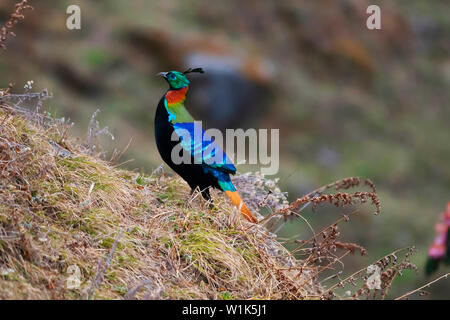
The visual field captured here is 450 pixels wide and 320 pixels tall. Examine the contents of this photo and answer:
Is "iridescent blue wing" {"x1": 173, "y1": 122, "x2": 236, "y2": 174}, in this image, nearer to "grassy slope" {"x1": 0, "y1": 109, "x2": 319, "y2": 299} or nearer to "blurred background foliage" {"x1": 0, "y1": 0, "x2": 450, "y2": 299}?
"grassy slope" {"x1": 0, "y1": 109, "x2": 319, "y2": 299}

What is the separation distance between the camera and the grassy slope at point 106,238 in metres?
2.81

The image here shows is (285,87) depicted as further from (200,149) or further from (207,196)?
(207,196)

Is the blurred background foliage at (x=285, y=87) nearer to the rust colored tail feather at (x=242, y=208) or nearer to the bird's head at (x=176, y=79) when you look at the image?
the bird's head at (x=176, y=79)

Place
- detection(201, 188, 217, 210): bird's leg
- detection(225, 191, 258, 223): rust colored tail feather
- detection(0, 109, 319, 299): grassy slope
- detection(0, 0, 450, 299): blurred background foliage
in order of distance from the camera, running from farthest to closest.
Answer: detection(0, 0, 450, 299): blurred background foliage → detection(201, 188, 217, 210): bird's leg → detection(225, 191, 258, 223): rust colored tail feather → detection(0, 109, 319, 299): grassy slope

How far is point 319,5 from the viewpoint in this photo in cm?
1391

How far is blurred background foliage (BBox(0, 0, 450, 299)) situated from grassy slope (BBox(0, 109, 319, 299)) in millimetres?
4923

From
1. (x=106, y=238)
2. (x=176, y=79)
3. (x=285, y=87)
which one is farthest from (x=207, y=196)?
(x=285, y=87)

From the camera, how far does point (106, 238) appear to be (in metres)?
3.15

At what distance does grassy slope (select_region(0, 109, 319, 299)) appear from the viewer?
9.22 feet

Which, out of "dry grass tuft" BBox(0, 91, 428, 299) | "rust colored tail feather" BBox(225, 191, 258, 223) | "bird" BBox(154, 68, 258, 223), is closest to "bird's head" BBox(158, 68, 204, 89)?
"bird" BBox(154, 68, 258, 223)

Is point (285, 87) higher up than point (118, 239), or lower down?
higher up

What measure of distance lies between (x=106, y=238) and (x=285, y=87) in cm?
913

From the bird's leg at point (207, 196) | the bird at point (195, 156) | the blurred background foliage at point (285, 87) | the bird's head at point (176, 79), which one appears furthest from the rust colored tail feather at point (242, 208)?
the blurred background foliage at point (285, 87)

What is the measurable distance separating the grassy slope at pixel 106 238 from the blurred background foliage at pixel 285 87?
4.92 m
